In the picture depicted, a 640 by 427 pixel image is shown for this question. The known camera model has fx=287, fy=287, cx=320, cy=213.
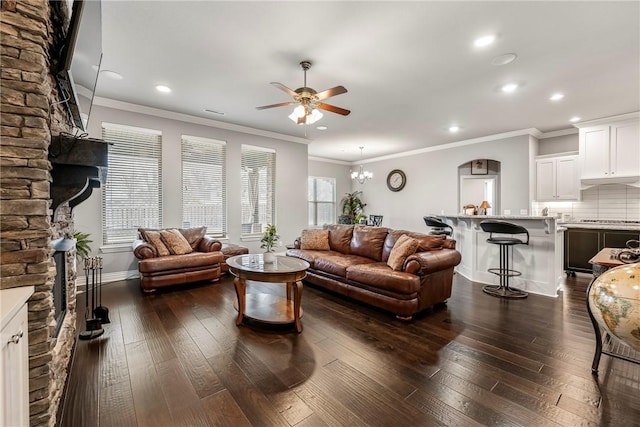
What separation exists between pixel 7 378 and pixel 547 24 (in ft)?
13.7

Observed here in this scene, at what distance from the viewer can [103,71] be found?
345cm

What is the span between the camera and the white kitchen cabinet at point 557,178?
5.51 meters

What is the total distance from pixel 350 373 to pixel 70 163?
7.82 feet

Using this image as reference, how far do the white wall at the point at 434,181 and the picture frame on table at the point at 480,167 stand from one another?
25 cm

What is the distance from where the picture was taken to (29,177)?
54.7 inches

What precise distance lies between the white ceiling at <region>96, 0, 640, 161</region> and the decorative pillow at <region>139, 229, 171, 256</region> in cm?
205

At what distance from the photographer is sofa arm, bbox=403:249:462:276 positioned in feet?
10.3

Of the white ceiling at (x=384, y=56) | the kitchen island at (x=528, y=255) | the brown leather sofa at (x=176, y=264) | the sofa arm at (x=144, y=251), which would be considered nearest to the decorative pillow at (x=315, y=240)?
the brown leather sofa at (x=176, y=264)

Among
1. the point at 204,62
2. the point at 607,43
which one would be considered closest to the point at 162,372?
the point at 204,62

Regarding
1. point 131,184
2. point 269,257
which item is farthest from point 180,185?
point 269,257

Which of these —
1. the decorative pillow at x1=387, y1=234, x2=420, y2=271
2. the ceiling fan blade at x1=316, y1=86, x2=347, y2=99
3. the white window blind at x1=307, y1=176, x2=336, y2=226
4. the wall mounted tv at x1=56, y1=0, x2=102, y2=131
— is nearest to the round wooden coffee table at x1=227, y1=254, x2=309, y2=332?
the decorative pillow at x1=387, y1=234, x2=420, y2=271

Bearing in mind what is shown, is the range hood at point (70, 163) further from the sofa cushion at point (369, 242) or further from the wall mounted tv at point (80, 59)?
the sofa cushion at point (369, 242)

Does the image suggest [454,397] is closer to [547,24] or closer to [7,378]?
[7,378]

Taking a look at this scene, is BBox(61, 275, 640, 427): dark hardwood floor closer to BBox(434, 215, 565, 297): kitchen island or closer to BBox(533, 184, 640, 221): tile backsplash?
BBox(434, 215, 565, 297): kitchen island
